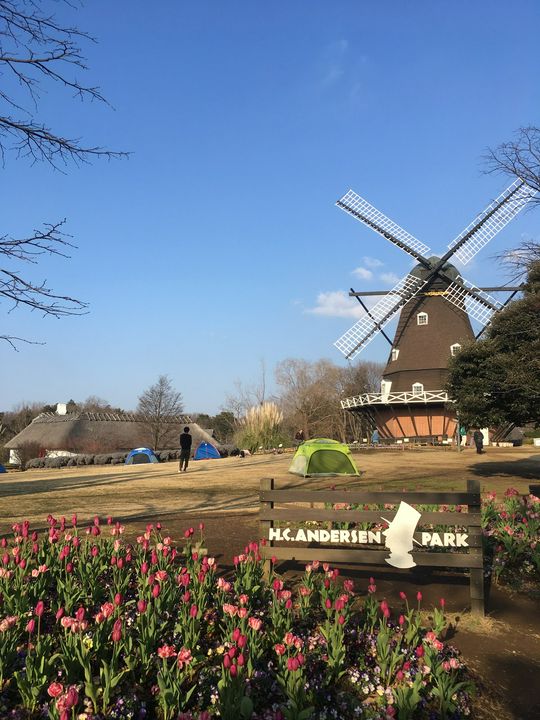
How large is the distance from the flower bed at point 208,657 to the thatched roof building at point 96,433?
145 ft

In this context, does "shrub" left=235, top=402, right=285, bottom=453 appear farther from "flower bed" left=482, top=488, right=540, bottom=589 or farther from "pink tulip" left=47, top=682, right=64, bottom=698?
"pink tulip" left=47, top=682, right=64, bottom=698

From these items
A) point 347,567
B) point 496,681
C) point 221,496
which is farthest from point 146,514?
point 496,681

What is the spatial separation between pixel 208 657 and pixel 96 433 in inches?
1912

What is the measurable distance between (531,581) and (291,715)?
14.4ft

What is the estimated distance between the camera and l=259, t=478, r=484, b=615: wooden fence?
16.0ft

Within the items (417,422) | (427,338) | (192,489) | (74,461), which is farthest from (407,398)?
(192,489)

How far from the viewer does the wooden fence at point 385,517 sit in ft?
16.0

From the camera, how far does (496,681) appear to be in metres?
3.63

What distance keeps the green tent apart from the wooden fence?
11.4 metres

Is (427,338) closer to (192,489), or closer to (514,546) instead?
(192,489)

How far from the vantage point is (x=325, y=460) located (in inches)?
666

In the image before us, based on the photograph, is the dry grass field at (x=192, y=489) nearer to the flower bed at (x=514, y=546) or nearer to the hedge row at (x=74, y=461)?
the flower bed at (x=514, y=546)

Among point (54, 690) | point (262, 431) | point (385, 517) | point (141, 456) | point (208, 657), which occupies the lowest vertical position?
point (208, 657)

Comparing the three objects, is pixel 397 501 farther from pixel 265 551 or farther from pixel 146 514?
pixel 146 514
